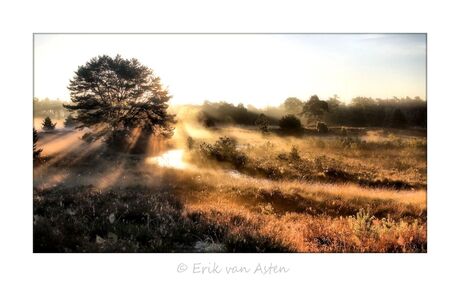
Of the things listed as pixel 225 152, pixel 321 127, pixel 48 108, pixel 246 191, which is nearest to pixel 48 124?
pixel 48 108

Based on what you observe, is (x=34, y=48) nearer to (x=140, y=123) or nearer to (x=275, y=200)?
(x=140, y=123)

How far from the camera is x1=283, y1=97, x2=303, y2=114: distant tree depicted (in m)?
8.39

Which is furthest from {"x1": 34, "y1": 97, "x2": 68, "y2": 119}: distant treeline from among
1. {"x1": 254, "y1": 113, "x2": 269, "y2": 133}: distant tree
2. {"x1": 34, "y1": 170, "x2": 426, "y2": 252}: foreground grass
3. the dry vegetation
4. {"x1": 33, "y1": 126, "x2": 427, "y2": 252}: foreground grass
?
{"x1": 254, "y1": 113, "x2": 269, "y2": 133}: distant tree

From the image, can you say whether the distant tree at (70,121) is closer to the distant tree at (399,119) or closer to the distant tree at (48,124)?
the distant tree at (48,124)

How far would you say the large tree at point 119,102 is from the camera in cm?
844

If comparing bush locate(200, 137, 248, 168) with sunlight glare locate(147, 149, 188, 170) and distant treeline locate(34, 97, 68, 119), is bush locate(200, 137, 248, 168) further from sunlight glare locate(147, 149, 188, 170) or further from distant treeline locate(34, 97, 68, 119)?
distant treeline locate(34, 97, 68, 119)

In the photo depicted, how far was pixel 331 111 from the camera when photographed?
8477mm

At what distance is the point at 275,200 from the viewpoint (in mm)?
8484

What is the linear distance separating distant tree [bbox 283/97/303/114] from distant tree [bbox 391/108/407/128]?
1.77 meters
